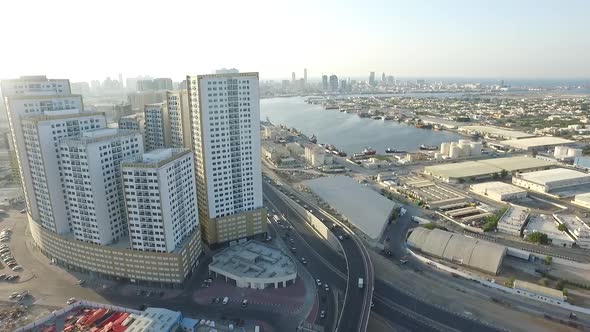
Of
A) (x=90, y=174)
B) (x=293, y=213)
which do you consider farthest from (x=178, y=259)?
(x=293, y=213)

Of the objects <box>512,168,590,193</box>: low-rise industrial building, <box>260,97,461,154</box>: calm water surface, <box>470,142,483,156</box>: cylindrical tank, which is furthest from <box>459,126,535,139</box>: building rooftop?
<box>512,168,590,193</box>: low-rise industrial building

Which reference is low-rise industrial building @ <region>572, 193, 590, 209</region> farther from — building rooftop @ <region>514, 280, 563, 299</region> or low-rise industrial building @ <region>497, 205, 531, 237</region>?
building rooftop @ <region>514, 280, 563, 299</region>

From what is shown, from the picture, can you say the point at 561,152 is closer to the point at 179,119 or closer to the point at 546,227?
the point at 546,227

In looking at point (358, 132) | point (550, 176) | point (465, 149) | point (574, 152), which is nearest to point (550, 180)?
point (550, 176)

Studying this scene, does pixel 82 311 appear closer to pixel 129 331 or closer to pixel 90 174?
pixel 129 331

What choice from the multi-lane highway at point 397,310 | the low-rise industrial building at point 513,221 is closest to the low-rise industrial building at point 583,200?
the low-rise industrial building at point 513,221

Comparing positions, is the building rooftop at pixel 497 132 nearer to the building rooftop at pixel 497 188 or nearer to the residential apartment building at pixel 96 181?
the building rooftop at pixel 497 188
